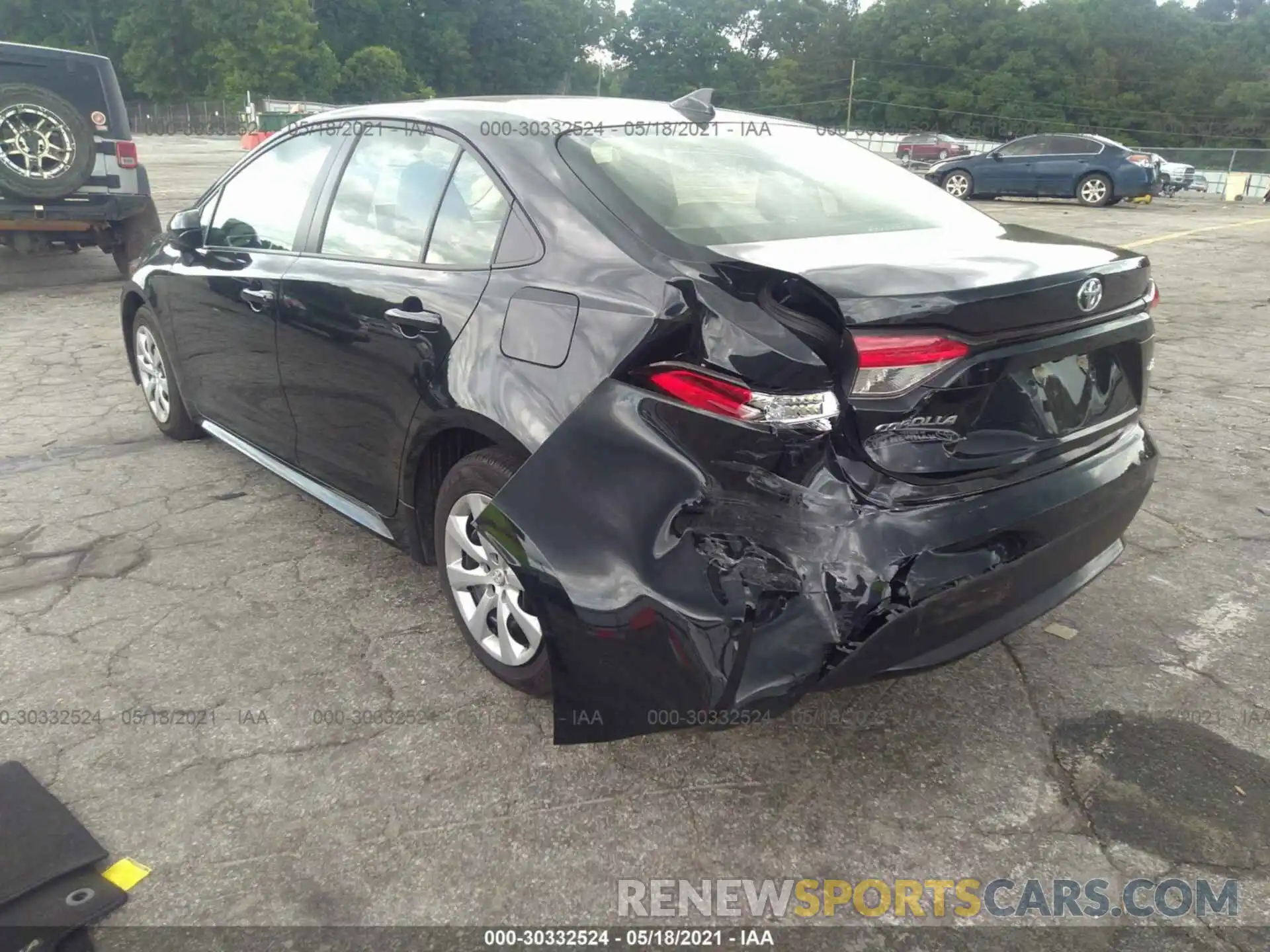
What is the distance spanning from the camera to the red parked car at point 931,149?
39031 millimetres

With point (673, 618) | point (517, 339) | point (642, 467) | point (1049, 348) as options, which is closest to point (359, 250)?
point (517, 339)

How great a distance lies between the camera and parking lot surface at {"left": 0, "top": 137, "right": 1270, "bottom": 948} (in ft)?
6.95

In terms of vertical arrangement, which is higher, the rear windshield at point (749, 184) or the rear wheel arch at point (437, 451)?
the rear windshield at point (749, 184)

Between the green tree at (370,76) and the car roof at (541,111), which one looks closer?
the car roof at (541,111)

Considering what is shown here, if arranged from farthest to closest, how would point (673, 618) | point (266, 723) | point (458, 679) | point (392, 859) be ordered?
point (458, 679) → point (266, 723) → point (392, 859) → point (673, 618)

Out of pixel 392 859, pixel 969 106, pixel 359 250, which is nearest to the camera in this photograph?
pixel 392 859

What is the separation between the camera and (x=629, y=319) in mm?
2143

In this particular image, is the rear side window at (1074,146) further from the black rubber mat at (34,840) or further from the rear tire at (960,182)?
the black rubber mat at (34,840)

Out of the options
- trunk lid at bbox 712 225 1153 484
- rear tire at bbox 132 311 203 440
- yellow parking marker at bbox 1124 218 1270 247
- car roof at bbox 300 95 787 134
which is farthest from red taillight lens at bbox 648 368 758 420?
yellow parking marker at bbox 1124 218 1270 247

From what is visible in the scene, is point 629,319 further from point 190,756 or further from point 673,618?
point 190,756

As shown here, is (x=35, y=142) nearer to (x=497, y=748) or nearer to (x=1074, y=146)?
(x=497, y=748)

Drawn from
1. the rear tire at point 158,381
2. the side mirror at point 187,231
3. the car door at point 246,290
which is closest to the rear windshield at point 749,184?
the car door at point 246,290

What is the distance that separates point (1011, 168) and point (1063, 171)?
983 millimetres

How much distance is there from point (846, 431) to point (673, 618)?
1.76ft
